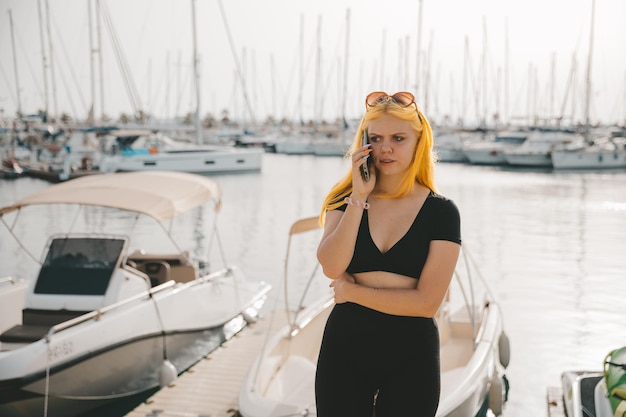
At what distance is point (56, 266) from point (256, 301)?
4573mm

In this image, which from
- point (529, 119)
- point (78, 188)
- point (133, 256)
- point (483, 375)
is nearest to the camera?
point (483, 375)

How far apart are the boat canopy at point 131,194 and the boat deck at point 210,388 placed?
6.29ft

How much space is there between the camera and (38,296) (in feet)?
25.6

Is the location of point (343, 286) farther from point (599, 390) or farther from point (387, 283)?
point (599, 390)

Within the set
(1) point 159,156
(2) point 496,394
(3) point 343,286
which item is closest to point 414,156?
(3) point 343,286

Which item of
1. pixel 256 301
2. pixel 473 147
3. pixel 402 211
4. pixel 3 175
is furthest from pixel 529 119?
pixel 402 211

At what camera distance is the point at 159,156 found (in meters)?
41.9

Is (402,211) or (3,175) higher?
(402,211)

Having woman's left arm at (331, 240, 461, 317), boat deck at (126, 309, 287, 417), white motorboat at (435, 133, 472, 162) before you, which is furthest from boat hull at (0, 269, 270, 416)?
white motorboat at (435, 133, 472, 162)

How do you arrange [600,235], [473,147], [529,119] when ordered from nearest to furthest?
1. [600,235]
2. [473,147]
3. [529,119]

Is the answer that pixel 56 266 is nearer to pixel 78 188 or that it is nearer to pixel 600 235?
pixel 78 188

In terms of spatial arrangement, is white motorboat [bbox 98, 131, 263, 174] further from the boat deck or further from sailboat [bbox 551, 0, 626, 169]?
the boat deck

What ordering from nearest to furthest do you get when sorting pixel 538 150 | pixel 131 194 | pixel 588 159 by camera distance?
pixel 131 194, pixel 588 159, pixel 538 150

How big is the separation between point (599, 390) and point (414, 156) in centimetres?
350
